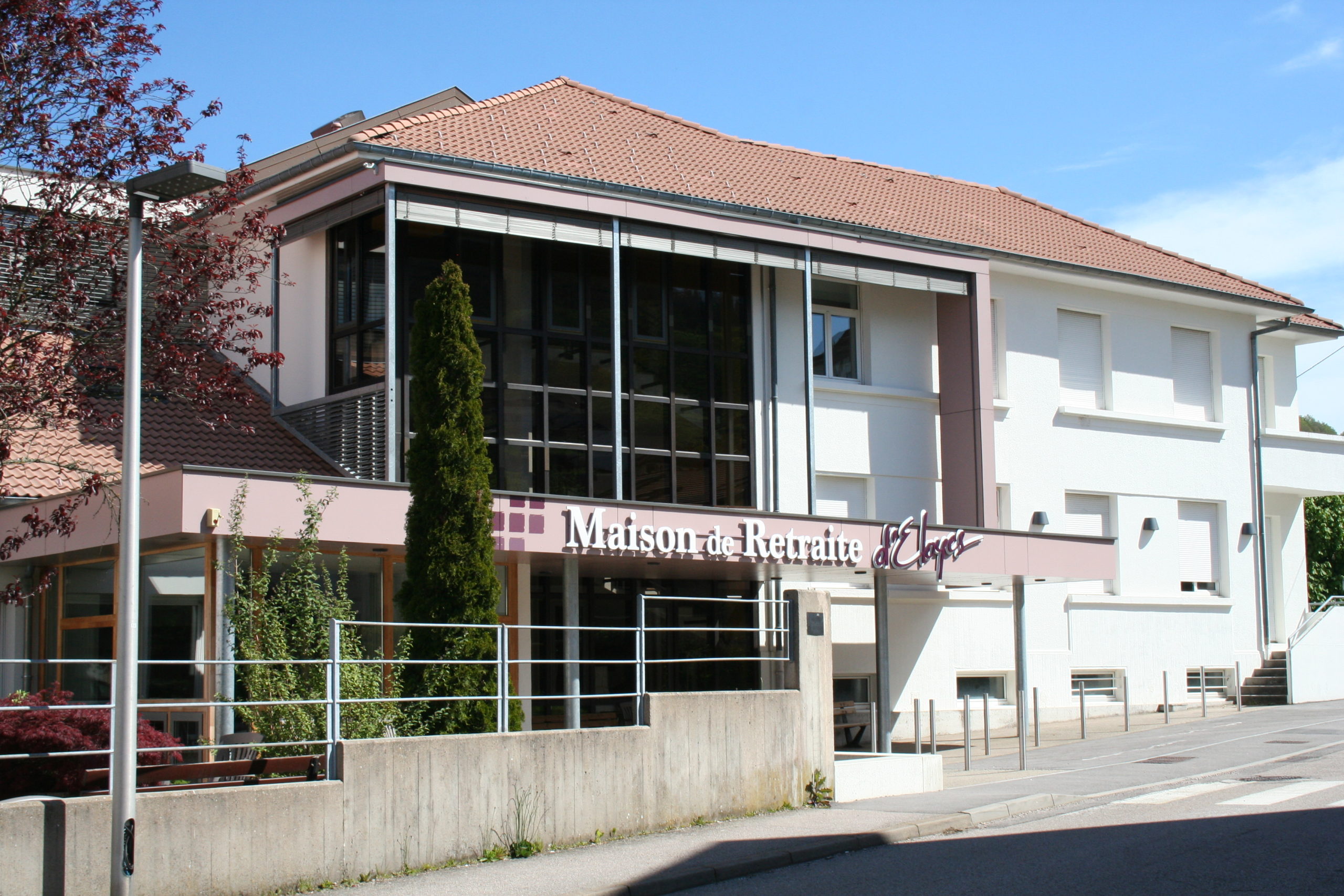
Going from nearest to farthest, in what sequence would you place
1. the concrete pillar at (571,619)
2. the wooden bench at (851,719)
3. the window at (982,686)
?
1. the concrete pillar at (571,619)
2. the wooden bench at (851,719)
3. the window at (982,686)

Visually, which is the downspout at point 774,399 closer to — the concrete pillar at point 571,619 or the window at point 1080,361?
the concrete pillar at point 571,619

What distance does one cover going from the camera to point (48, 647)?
16734mm

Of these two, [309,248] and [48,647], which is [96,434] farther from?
[309,248]

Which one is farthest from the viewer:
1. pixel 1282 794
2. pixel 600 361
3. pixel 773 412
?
pixel 773 412

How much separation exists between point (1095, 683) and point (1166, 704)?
9.84 feet

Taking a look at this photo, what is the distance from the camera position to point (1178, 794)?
14.0 m

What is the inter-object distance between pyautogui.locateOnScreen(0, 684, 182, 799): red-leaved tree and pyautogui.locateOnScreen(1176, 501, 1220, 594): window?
22.1m

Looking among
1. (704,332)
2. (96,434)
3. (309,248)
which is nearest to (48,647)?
(96,434)

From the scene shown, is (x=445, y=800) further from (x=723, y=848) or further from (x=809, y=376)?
(x=809, y=376)

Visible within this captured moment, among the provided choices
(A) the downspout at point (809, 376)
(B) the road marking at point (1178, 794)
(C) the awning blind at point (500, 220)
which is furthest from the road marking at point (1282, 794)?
(C) the awning blind at point (500, 220)

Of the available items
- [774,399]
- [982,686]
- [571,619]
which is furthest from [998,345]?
[571,619]

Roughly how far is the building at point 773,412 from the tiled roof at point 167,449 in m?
0.11

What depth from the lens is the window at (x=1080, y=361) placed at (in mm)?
26297

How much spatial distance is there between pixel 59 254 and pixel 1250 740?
1633 centimetres
